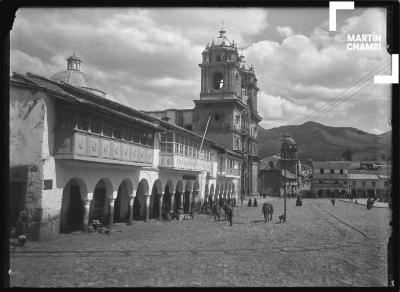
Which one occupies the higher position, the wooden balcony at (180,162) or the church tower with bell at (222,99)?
the church tower with bell at (222,99)

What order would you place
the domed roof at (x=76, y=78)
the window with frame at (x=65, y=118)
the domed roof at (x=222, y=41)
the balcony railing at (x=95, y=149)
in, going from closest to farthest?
1. the balcony railing at (x=95, y=149)
2. the window with frame at (x=65, y=118)
3. the domed roof at (x=76, y=78)
4. the domed roof at (x=222, y=41)

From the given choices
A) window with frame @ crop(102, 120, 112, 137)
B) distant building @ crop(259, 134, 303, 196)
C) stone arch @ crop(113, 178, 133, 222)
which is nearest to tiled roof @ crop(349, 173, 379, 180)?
distant building @ crop(259, 134, 303, 196)

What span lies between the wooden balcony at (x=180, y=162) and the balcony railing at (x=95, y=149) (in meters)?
3.64

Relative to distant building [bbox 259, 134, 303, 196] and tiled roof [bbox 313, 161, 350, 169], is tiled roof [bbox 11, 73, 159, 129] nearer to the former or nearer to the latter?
distant building [bbox 259, 134, 303, 196]

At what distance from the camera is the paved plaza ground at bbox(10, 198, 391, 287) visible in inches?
415

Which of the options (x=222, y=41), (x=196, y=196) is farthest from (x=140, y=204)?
(x=222, y=41)

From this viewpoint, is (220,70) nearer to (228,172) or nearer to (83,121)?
(228,172)

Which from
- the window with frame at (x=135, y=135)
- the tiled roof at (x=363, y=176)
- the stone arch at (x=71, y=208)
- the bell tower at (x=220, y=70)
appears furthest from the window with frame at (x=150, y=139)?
the tiled roof at (x=363, y=176)

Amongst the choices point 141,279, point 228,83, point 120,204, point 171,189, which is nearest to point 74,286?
point 141,279

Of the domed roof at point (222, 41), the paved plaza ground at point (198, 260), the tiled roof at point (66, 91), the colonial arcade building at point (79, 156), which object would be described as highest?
the domed roof at point (222, 41)

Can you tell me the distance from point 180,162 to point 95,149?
10956 millimetres

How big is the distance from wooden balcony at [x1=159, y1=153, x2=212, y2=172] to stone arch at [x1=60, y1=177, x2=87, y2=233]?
6.36m

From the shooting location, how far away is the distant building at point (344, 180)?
85062mm

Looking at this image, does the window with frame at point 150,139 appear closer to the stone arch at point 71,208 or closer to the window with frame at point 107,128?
the window with frame at point 107,128
